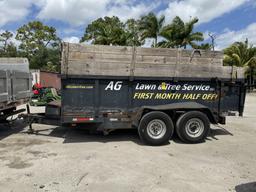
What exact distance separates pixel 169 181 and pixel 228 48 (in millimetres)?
36965

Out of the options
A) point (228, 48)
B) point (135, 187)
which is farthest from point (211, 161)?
point (228, 48)

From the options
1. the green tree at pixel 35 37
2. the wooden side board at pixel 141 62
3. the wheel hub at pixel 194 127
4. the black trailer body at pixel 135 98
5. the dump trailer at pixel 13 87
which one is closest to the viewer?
the wooden side board at pixel 141 62

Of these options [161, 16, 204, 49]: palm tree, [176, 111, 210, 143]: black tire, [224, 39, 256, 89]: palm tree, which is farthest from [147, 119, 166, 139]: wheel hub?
[224, 39, 256, 89]: palm tree

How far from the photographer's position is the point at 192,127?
25.3ft

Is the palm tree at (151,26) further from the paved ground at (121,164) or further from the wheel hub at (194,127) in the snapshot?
the wheel hub at (194,127)

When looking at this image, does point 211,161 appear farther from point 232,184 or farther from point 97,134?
point 97,134

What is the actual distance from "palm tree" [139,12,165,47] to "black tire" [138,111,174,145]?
79.0 ft

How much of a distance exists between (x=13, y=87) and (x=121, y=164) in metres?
4.29

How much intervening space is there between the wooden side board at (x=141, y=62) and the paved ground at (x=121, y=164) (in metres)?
1.90

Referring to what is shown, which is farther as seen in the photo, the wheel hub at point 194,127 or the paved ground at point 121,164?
the wheel hub at point 194,127

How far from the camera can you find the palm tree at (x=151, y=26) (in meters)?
29.9

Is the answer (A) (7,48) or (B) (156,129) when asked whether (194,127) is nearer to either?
(B) (156,129)


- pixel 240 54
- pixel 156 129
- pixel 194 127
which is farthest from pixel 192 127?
pixel 240 54

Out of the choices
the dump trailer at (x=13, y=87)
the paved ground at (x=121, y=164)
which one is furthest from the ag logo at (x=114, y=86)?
the dump trailer at (x=13, y=87)
